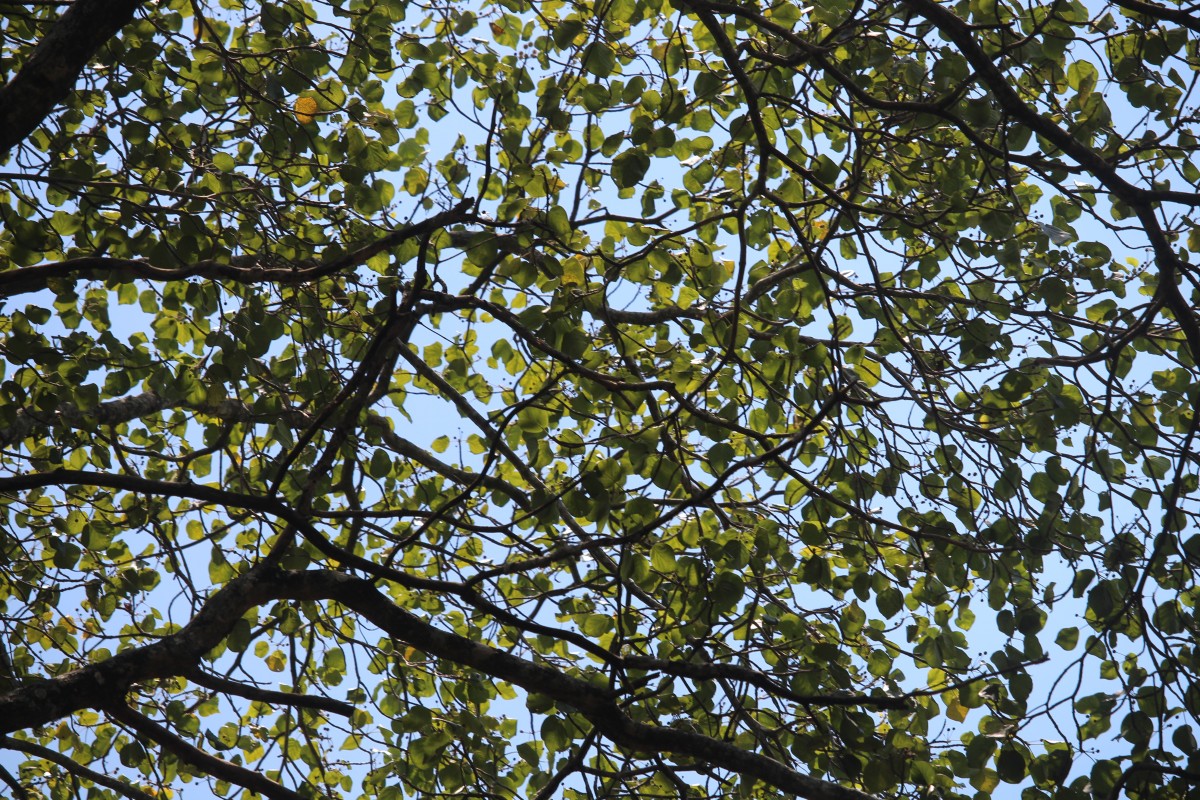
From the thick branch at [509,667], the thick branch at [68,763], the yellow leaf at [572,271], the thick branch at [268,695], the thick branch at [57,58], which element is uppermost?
the yellow leaf at [572,271]

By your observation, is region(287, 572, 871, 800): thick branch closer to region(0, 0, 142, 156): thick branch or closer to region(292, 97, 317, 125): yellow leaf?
region(0, 0, 142, 156): thick branch

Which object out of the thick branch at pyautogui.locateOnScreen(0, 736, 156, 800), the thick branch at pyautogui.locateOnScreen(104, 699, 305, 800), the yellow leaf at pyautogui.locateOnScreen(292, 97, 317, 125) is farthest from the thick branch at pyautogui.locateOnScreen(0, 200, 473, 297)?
the thick branch at pyautogui.locateOnScreen(0, 736, 156, 800)

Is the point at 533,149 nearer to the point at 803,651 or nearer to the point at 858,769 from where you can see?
the point at 803,651

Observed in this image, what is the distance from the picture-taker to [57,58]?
2887 millimetres

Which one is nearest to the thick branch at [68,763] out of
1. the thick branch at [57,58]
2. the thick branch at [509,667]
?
the thick branch at [509,667]

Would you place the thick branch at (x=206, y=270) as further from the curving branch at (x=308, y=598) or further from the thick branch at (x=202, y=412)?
the curving branch at (x=308, y=598)

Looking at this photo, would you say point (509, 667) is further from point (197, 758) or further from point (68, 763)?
point (68, 763)

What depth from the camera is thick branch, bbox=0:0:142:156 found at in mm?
2873

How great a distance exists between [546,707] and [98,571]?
2.21 metres

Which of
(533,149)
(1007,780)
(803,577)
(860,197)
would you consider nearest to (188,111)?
(533,149)

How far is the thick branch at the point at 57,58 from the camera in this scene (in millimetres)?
2873

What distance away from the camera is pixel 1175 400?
417cm

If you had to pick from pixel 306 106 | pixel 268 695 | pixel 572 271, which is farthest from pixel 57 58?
pixel 268 695

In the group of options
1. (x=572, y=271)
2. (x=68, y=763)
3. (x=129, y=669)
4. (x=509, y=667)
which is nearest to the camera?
(x=129, y=669)
